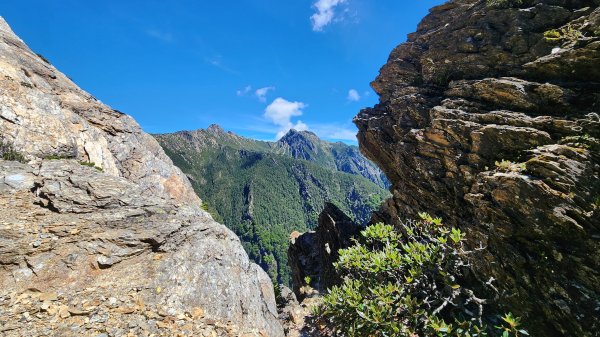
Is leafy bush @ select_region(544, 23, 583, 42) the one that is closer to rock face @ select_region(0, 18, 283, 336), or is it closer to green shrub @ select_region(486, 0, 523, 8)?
green shrub @ select_region(486, 0, 523, 8)

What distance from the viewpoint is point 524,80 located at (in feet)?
75.4

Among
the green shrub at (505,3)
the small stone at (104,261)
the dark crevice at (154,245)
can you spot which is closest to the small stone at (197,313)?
the dark crevice at (154,245)

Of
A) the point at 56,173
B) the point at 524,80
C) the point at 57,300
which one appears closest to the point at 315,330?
the point at 57,300

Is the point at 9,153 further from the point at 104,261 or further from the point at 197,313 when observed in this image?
the point at 197,313

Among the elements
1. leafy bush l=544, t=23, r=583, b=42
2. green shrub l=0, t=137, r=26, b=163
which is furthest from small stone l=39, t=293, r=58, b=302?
leafy bush l=544, t=23, r=583, b=42

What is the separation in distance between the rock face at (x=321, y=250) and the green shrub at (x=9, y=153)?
30.8 meters

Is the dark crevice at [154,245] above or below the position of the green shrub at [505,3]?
below

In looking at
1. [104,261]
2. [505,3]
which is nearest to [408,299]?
[104,261]

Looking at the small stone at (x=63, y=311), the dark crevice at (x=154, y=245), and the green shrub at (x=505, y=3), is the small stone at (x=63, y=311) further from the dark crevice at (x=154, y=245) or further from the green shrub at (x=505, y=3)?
the green shrub at (x=505, y=3)

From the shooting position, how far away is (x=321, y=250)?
4612 centimetres

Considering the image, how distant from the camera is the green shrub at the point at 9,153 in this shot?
1786 centimetres

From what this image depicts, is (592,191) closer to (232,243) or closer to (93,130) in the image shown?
(232,243)

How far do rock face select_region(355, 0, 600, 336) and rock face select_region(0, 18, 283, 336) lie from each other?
1345 centimetres

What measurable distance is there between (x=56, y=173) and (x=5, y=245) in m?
6.62
